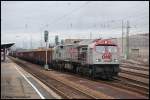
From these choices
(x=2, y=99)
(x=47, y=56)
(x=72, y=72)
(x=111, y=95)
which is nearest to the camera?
(x=2, y=99)

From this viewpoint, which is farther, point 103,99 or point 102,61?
point 102,61

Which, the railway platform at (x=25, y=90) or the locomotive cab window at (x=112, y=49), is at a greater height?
the locomotive cab window at (x=112, y=49)

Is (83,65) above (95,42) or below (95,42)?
below

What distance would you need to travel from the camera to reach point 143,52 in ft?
205

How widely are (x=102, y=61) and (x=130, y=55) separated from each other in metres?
37.9

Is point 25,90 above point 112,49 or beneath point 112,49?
beneath

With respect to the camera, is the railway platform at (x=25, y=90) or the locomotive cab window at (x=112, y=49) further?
the locomotive cab window at (x=112, y=49)

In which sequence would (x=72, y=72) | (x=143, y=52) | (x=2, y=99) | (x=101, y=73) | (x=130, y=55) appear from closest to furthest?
(x=2, y=99) → (x=101, y=73) → (x=72, y=72) → (x=143, y=52) → (x=130, y=55)

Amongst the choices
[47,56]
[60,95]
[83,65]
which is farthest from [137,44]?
[60,95]

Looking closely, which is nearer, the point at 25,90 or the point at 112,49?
the point at 25,90

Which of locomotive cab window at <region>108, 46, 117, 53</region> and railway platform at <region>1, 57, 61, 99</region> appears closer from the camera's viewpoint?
railway platform at <region>1, 57, 61, 99</region>

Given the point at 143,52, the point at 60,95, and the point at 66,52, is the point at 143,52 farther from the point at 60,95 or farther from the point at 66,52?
the point at 60,95

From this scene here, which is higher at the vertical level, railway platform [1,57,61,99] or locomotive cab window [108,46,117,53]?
locomotive cab window [108,46,117,53]

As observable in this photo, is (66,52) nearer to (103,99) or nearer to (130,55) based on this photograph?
(103,99)
